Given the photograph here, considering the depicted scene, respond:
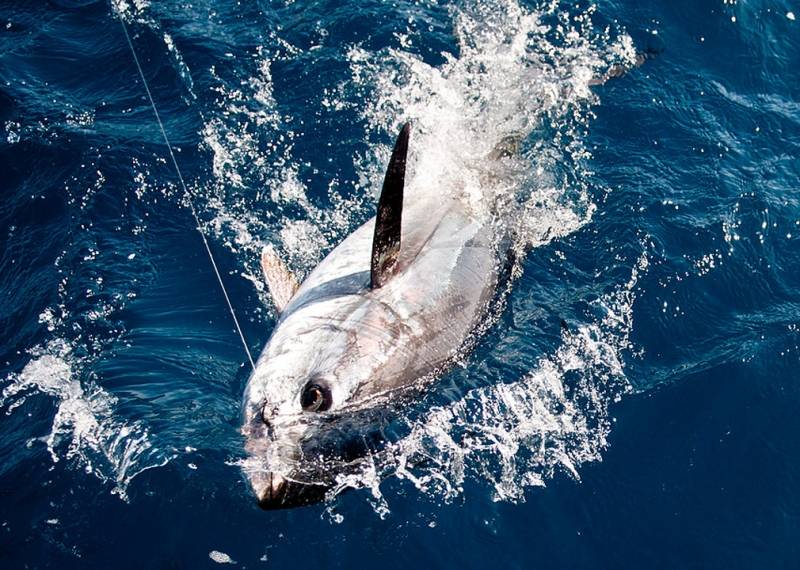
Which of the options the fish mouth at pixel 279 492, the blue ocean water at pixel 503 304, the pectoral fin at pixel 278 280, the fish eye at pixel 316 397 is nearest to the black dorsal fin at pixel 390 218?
the pectoral fin at pixel 278 280

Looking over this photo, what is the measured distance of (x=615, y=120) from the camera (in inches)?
323

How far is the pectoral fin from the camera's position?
5609 millimetres

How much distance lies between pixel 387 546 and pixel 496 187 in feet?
10.2

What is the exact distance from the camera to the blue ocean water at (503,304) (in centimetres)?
514

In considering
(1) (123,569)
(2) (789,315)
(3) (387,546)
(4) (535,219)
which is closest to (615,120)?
(4) (535,219)

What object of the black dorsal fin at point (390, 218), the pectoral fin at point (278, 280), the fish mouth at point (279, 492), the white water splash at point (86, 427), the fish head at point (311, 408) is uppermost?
the black dorsal fin at point (390, 218)

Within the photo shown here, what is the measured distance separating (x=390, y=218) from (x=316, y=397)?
1.24m

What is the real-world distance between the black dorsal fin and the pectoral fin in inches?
27.8

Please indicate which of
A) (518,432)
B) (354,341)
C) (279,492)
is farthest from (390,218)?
(279,492)

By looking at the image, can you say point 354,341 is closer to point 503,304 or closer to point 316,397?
point 316,397

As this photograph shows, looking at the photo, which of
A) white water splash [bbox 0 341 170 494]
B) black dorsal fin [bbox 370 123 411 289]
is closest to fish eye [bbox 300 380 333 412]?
black dorsal fin [bbox 370 123 411 289]

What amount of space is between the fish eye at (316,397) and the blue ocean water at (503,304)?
1.83 ft

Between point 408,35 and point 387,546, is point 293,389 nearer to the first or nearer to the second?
point 387,546

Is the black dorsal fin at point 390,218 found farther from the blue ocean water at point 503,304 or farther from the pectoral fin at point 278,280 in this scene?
the blue ocean water at point 503,304
